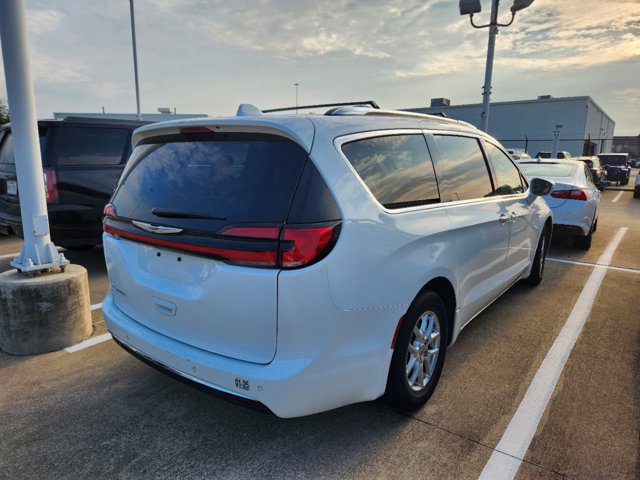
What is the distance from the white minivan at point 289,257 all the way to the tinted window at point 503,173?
1.19 m

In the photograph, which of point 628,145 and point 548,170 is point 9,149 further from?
point 628,145

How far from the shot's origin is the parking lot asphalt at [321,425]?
2.31 meters

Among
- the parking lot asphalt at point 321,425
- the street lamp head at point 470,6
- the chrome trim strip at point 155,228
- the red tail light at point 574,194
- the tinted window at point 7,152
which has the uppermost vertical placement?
the street lamp head at point 470,6

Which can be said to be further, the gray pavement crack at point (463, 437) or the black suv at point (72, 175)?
the black suv at point (72, 175)

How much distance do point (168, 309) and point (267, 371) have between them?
68 centimetres

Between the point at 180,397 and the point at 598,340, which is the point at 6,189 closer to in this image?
the point at 180,397

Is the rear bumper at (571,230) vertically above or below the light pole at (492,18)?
below

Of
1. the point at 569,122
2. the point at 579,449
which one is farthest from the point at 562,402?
the point at 569,122

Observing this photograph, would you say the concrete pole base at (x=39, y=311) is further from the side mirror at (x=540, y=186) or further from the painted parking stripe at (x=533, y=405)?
the side mirror at (x=540, y=186)

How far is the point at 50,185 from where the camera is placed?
17.6ft

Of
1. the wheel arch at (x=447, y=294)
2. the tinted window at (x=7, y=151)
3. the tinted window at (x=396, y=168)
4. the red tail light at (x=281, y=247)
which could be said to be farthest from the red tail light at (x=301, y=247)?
the tinted window at (x=7, y=151)

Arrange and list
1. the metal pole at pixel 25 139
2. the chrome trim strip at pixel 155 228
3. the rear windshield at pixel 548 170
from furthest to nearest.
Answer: the rear windshield at pixel 548 170
the metal pole at pixel 25 139
the chrome trim strip at pixel 155 228

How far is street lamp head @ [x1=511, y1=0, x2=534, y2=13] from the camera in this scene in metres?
9.88

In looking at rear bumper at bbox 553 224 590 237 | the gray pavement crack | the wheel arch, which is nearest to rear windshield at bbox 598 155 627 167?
rear bumper at bbox 553 224 590 237
